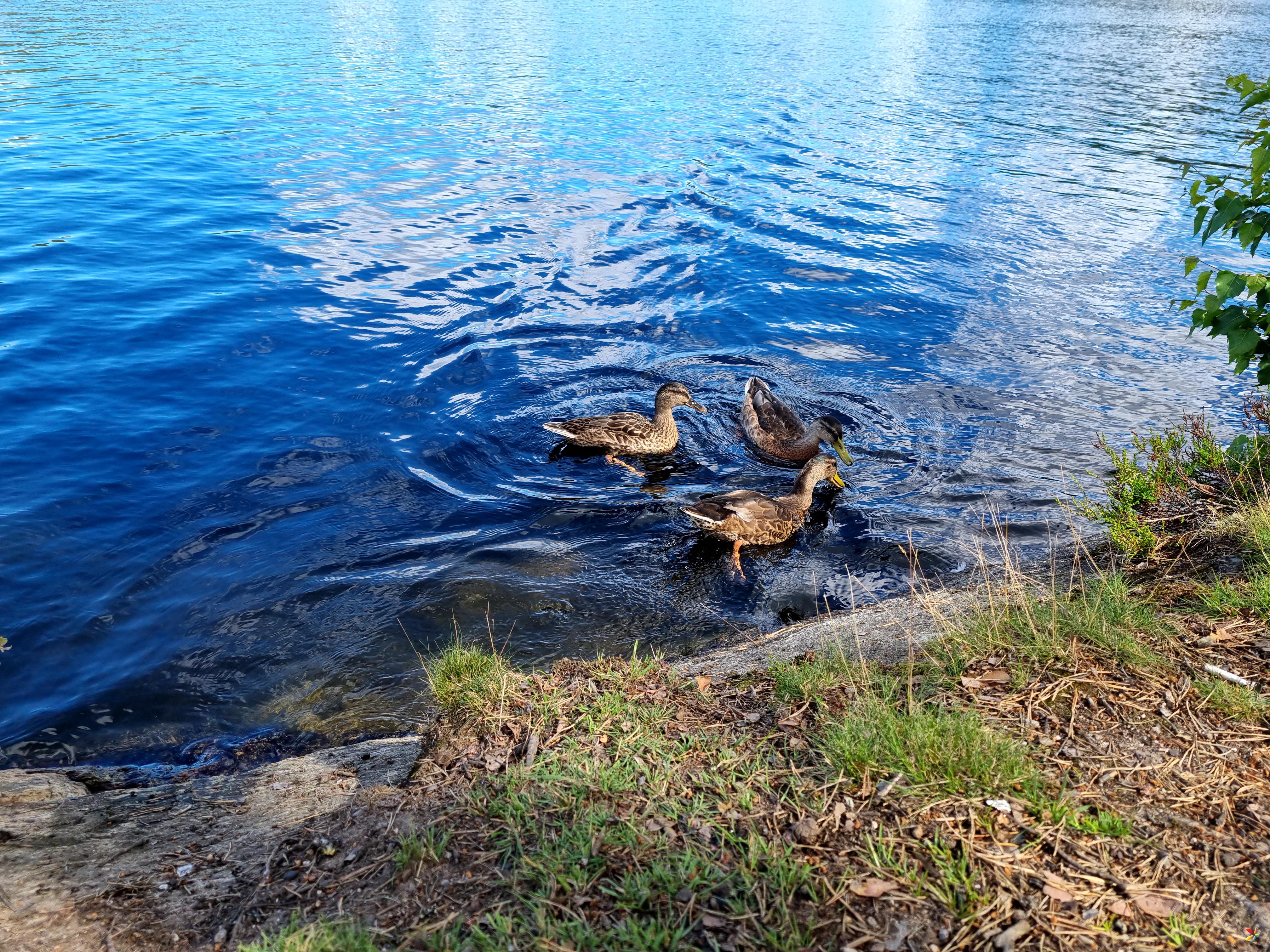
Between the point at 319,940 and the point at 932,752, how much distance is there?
2526 mm

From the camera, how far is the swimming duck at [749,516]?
836 cm

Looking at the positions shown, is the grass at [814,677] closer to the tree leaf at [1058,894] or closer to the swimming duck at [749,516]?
the tree leaf at [1058,894]

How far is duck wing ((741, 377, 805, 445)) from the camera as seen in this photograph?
34.4 feet

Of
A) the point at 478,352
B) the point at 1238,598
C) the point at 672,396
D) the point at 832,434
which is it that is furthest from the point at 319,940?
the point at 478,352

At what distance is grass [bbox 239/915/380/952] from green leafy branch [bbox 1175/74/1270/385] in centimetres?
555

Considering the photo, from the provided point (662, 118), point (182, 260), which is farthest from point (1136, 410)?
point (662, 118)

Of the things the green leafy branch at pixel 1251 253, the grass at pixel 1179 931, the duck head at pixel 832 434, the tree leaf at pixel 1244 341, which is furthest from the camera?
the duck head at pixel 832 434

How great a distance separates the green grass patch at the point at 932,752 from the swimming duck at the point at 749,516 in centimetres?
422

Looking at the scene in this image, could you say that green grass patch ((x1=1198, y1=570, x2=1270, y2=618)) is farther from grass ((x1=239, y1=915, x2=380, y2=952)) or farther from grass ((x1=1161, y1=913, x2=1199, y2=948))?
grass ((x1=239, y1=915, x2=380, y2=952))

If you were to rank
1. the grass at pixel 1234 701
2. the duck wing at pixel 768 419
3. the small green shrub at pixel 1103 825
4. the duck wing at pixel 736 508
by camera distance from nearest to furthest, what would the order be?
the small green shrub at pixel 1103 825 < the grass at pixel 1234 701 < the duck wing at pixel 736 508 < the duck wing at pixel 768 419

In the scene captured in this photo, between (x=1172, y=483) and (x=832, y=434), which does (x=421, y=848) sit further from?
(x=832, y=434)

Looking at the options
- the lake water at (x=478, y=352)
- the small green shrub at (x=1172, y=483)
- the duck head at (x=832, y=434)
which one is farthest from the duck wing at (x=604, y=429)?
the small green shrub at (x=1172, y=483)

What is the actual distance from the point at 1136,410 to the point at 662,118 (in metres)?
20.2

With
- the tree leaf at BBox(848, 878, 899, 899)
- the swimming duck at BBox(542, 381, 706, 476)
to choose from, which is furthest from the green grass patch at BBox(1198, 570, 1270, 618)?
the swimming duck at BBox(542, 381, 706, 476)
